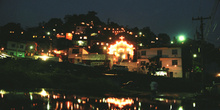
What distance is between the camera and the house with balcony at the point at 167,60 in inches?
1859

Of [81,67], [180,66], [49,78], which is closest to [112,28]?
[180,66]

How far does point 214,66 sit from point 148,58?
27.5 m

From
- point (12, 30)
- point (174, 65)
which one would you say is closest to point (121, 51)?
point (174, 65)

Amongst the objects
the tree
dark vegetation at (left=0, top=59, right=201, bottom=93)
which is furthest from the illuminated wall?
the tree

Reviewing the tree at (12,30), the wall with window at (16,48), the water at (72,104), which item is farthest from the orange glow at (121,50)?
the water at (72,104)

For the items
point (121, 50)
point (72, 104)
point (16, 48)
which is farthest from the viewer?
point (16, 48)

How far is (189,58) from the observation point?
53.6 m

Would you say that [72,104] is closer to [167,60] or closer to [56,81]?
[56,81]

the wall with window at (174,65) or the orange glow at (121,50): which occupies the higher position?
the orange glow at (121,50)

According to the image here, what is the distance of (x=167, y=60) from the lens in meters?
48.7

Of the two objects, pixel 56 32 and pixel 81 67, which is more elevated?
pixel 56 32

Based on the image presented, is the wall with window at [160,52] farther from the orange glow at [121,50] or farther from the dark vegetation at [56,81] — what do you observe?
the dark vegetation at [56,81]

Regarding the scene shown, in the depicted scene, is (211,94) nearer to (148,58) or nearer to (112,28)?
(148,58)

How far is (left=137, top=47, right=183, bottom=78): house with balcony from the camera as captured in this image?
155 feet
